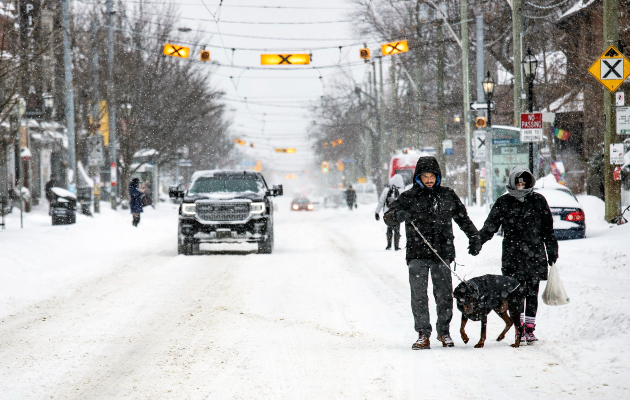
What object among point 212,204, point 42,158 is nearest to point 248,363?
point 212,204

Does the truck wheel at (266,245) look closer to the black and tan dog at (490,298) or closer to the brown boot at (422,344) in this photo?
the brown boot at (422,344)

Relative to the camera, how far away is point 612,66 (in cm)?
1553

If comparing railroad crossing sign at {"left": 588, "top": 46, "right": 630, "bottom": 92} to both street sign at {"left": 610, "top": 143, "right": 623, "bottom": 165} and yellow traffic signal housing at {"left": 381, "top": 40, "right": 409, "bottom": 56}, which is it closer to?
street sign at {"left": 610, "top": 143, "right": 623, "bottom": 165}

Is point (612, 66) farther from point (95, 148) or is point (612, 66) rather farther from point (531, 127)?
point (95, 148)

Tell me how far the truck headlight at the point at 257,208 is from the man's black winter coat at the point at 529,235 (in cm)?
1030

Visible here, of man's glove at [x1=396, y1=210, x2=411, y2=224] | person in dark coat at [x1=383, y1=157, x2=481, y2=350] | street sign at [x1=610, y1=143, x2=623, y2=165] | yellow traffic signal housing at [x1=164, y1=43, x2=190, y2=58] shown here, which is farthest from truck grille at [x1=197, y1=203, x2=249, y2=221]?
yellow traffic signal housing at [x1=164, y1=43, x2=190, y2=58]

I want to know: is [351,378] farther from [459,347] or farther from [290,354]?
[459,347]

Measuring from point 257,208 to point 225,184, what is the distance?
4.86 feet

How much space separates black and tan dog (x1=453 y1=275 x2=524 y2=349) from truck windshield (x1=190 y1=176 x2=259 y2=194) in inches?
449

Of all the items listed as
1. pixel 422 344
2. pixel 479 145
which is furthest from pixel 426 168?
pixel 479 145

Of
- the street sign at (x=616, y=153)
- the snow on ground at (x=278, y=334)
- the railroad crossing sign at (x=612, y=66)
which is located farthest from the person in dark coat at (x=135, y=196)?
the railroad crossing sign at (x=612, y=66)

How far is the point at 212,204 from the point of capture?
16.8m

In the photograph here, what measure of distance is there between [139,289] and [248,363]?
5555mm

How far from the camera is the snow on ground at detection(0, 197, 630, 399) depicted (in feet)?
18.6
